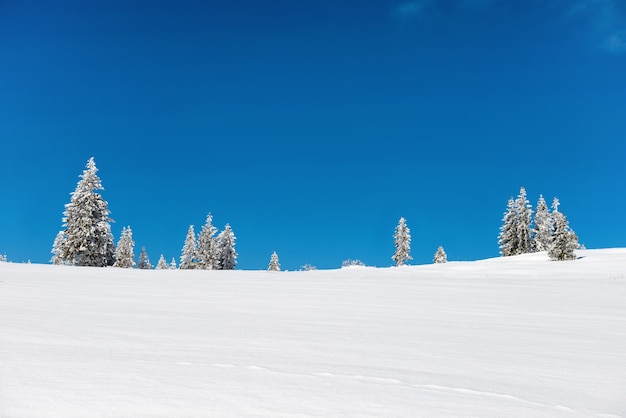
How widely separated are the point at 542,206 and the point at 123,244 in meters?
65.1

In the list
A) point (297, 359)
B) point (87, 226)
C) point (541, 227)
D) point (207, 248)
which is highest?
point (541, 227)

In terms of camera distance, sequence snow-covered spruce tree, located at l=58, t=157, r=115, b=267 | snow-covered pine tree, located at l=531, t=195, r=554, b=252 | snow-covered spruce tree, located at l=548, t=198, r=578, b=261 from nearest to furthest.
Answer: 1. snow-covered spruce tree, located at l=58, t=157, r=115, b=267
2. snow-covered spruce tree, located at l=548, t=198, r=578, b=261
3. snow-covered pine tree, located at l=531, t=195, r=554, b=252

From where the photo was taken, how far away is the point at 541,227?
2726 inches

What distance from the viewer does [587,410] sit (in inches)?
131

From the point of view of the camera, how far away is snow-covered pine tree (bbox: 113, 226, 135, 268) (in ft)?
211

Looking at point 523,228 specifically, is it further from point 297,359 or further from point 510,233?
point 297,359

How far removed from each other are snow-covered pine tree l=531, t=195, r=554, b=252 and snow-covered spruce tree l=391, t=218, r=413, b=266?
773 inches

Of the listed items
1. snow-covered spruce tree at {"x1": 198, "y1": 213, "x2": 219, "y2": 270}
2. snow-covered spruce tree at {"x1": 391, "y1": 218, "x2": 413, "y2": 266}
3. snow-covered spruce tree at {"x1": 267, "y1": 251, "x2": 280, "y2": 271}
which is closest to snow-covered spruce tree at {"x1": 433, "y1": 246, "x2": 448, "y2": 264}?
snow-covered spruce tree at {"x1": 391, "y1": 218, "x2": 413, "y2": 266}

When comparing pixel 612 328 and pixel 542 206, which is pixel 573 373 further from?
pixel 542 206

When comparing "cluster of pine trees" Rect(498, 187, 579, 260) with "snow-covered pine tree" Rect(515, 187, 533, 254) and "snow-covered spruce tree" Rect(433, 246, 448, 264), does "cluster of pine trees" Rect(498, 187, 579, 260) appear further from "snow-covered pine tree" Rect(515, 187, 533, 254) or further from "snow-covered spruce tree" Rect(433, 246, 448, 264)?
"snow-covered spruce tree" Rect(433, 246, 448, 264)

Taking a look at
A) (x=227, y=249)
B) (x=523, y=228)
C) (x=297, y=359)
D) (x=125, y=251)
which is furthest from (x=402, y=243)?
(x=297, y=359)

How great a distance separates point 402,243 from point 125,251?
45214 millimetres

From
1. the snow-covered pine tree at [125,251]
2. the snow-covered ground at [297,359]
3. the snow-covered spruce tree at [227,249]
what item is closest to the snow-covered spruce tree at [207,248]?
the snow-covered spruce tree at [227,249]

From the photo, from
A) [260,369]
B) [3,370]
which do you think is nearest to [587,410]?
[260,369]
